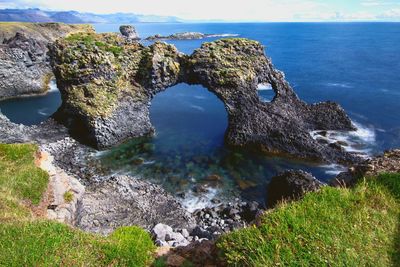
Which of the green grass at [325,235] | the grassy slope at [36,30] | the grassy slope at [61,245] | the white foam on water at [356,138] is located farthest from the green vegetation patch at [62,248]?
the grassy slope at [36,30]

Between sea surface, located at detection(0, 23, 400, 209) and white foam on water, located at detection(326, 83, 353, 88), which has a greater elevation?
white foam on water, located at detection(326, 83, 353, 88)

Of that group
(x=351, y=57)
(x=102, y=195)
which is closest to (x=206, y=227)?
(x=102, y=195)

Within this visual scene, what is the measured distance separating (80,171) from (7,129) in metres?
16.2

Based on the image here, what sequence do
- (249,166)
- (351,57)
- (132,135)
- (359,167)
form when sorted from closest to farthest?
(359,167)
(249,166)
(132,135)
(351,57)

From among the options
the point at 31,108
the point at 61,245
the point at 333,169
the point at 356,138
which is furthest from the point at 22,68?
the point at 61,245

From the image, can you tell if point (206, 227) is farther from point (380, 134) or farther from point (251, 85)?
point (380, 134)

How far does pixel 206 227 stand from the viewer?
106ft

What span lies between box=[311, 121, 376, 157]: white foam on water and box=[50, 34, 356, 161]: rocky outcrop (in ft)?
7.24

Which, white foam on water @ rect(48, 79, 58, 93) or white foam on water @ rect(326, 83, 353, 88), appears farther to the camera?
white foam on water @ rect(326, 83, 353, 88)

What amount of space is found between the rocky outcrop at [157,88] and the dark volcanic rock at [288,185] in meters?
11.9

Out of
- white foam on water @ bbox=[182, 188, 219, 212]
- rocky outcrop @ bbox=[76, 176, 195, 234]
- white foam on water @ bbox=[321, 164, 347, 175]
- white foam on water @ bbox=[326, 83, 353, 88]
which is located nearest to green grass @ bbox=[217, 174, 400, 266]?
rocky outcrop @ bbox=[76, 176, 195, 234]

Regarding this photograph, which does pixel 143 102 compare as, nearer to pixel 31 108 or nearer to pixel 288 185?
pixel 288 185

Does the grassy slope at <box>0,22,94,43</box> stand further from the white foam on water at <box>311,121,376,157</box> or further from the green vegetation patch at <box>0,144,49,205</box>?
the white foam on water at <box>311,121,376,157</box>

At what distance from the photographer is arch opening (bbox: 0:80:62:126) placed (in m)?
65.2
